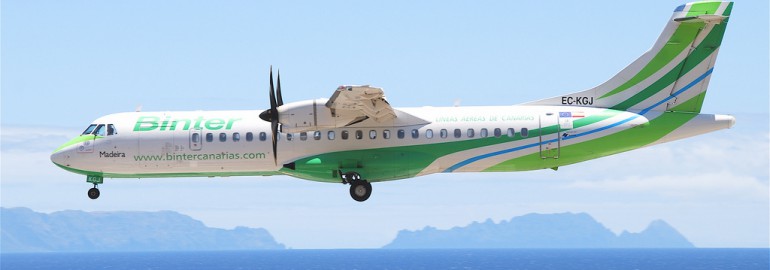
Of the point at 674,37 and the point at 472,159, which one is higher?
the point at 674,37

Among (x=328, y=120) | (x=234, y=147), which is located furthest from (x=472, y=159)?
(x=234, y=147)

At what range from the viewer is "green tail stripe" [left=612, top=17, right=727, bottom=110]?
120ft

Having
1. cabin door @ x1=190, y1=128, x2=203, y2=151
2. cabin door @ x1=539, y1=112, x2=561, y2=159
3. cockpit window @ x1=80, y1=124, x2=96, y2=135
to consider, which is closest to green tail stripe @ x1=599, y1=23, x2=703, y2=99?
cabin door @ x1=539, y1=112, x2=561, y2=159

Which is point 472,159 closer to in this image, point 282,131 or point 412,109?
point 412,109

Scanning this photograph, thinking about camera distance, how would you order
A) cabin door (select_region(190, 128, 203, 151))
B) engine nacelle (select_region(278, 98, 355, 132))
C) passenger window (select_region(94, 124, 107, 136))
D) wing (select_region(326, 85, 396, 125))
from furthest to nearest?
passenger window (select_region(94, 124, 107, 136)), cabin door (select_region(190, 128, 203, 151)), engine nacelle (select_region(278, 98, 355, 132)), wing (select_region(326, 85, 396, 125))

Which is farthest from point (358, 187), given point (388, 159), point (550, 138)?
point (550, 138)

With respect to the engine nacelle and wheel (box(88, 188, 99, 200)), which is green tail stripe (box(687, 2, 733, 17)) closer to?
the engine nacelle

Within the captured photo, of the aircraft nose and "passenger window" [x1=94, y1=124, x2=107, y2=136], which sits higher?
"passenger window" [x1=94, y1=124, x2=107, y2=136]

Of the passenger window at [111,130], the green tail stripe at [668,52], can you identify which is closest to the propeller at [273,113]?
the passenger window at [111,130]

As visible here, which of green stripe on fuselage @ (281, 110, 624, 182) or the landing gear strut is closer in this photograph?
green stripe on fuselage @ (281, 110, 624, 182)

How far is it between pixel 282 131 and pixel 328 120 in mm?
1464

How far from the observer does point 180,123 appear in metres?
36.8

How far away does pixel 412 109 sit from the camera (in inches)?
1435

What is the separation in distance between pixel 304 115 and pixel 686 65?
12889 millimetres
